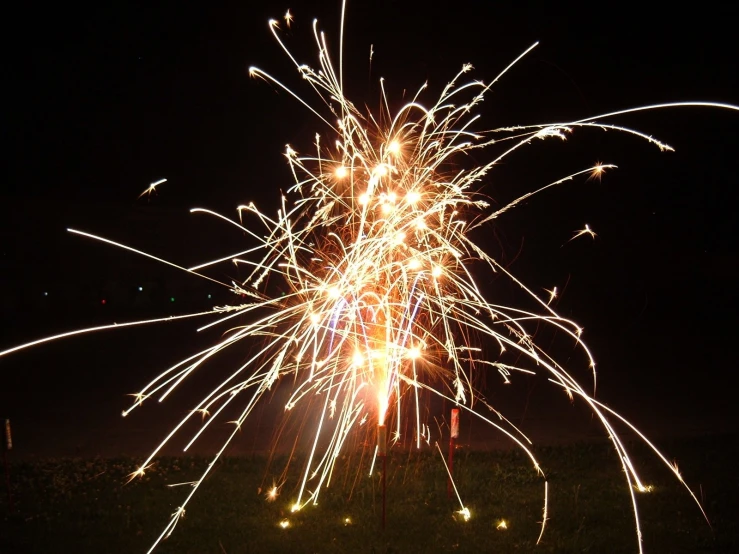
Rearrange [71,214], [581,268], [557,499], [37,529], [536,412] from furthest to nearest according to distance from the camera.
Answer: [71,214] < [581,268] < [536,412] < [557,499] < [37,529]

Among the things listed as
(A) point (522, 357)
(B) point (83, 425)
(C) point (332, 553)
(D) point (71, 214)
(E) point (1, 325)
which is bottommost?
(C) point (332, 553)

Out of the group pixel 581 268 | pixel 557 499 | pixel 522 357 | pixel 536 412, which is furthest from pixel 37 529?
pixel 581 268

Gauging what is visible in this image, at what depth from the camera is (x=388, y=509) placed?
579cm

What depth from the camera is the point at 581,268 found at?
2191cm

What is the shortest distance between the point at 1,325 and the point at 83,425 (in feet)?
55.6

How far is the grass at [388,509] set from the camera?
5.13 m

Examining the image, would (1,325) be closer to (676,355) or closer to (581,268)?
(581,268)

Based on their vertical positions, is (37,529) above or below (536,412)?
below

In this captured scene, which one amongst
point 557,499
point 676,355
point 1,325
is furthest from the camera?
point 1,325

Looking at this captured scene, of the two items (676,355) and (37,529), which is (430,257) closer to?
(37,529)

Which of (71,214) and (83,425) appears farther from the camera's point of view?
(71,214)

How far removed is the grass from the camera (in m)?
5.13

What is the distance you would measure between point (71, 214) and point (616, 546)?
94.8 feet

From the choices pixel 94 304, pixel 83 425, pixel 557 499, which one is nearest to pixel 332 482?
pixel 557 499
